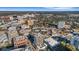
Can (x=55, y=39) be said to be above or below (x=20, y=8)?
below

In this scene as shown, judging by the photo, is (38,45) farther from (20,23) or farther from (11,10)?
(11,10)
